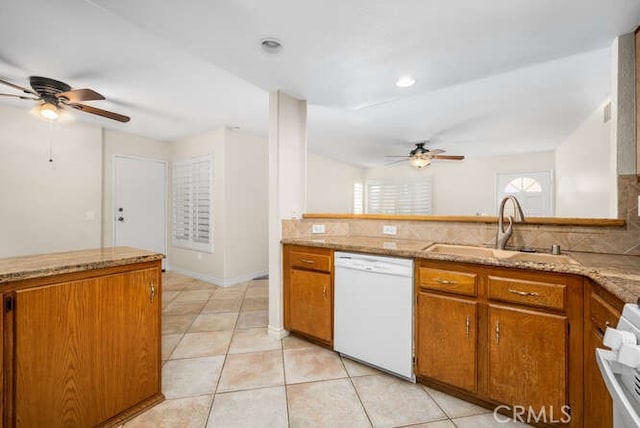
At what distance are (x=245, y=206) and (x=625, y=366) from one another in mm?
4113

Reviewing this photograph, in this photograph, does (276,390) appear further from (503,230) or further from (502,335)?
(503,230)

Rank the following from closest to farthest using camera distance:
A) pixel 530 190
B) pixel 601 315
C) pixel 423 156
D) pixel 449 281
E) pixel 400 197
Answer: pixel 601 315 → pixel 449 281 → pixel 530 190 → pixel 423 156 → pixel 400 197

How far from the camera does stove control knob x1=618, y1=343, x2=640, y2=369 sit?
1.96 feet

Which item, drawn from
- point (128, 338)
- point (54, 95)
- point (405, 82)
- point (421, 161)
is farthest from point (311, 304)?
point (54, 95)

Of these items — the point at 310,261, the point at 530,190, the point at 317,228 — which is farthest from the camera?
the point at 530,190

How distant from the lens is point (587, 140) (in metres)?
2.57

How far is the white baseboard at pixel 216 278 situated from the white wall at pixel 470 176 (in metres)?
2.93

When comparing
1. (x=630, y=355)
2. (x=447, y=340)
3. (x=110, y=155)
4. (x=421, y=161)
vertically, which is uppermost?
(x=110, y=155)

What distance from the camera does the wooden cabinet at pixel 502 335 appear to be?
4.24 feet

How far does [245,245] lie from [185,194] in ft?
4.60

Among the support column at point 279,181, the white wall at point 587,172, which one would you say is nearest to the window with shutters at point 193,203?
the support column at point 279,181

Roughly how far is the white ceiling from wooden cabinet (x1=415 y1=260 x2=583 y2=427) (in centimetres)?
145

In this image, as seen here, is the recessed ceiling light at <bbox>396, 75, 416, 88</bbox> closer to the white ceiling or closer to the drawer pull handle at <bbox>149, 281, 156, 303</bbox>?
the white ceiling

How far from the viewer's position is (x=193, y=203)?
4.40 meters
